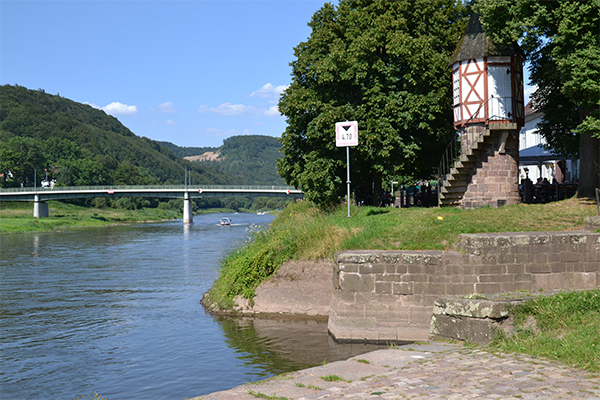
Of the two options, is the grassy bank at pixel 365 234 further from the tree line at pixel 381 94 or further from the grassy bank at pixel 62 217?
the grassy bank at pixel 62 217

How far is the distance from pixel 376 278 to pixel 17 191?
332 feet

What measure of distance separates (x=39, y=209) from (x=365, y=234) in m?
92.8

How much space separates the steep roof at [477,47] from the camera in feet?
77.6

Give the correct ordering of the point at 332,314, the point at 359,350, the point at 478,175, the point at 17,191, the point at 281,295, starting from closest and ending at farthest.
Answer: the point at 359,350
the point at 332,314
the point at 281,295
the point at 478,175
the point at 17,191

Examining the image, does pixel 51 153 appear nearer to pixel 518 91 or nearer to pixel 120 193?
pixel 120 193

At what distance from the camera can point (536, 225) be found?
15547 millimetres

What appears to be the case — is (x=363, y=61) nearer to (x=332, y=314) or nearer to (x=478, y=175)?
(x=478, y=175)

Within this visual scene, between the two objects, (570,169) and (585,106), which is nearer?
(585,106)

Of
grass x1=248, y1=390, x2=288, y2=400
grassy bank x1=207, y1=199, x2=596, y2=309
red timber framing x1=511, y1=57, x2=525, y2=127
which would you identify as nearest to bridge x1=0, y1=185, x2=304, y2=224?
red timber framing x1=511, y1=57, x2=525, y2=127

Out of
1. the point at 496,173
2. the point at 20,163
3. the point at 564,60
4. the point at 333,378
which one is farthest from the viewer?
the point at 20,163

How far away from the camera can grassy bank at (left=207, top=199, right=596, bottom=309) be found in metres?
15.0

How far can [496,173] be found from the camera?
897 inches

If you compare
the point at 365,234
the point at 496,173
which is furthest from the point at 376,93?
the point at 365,234

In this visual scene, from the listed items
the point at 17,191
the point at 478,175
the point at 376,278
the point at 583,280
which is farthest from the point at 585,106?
the point at 17,191
